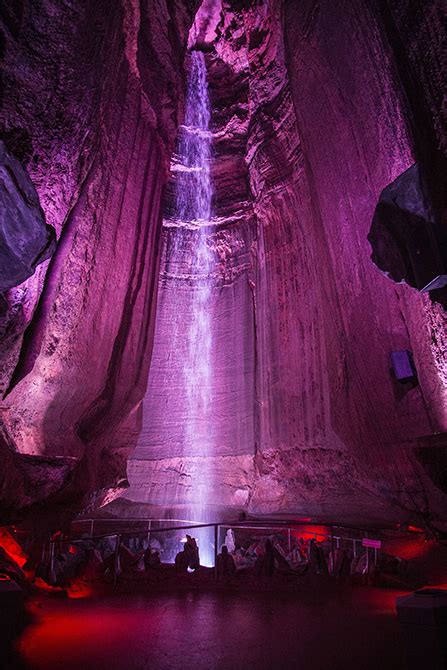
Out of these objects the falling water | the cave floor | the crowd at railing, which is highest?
the falling water

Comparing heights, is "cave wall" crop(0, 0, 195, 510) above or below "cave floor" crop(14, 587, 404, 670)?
above

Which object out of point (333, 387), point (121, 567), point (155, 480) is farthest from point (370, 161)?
point (155, 480)

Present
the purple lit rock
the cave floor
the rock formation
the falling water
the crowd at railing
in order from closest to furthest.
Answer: the cave floor → the purple lit rock → the rock formation → the crowd at railing → the falling water

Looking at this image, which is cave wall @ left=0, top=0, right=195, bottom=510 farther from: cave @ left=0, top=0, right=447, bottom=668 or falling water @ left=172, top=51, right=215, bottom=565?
falling water @ left=172, top=51, right=215, bottom=565

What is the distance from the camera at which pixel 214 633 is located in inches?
154

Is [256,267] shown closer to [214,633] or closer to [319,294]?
[319,294]

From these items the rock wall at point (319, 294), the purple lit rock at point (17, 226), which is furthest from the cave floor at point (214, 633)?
the purple lit rock at point (17, 226)

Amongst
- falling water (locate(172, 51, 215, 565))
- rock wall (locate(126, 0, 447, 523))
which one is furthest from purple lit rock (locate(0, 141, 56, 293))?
falling water (locate(172, 51, 215, 565))

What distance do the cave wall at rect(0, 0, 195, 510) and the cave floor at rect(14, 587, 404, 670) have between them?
1613 mm

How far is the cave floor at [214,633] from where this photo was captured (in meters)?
3.14

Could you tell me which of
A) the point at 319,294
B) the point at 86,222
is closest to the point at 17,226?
the point at 86,222

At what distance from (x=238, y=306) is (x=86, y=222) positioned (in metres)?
8.00

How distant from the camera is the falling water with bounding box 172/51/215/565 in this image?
1307 centimetres

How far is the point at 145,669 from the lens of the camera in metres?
2.96
